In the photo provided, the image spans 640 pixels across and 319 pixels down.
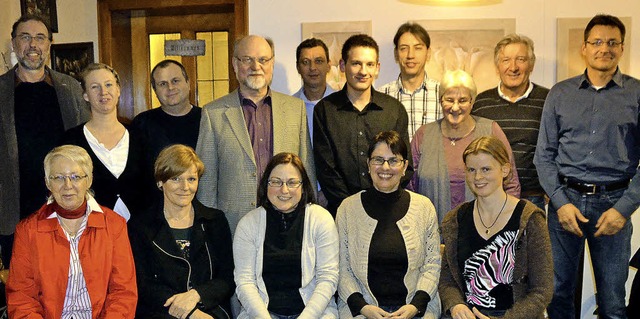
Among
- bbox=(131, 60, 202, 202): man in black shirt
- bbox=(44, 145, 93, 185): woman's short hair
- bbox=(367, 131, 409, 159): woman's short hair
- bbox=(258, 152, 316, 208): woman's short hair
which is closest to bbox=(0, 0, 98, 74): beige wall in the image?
bbox=(131, 60, 202, 202): man in black shirt

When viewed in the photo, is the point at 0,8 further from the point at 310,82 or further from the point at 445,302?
the point at 445,302

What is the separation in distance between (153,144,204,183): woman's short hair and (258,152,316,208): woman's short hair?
0.31m

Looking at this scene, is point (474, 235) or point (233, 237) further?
point (233, 237)

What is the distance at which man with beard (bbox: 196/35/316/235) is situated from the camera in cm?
328

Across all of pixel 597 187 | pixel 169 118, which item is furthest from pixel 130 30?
pixel 597 187

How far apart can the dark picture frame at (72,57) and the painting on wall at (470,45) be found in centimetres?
246

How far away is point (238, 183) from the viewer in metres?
→ 3.28

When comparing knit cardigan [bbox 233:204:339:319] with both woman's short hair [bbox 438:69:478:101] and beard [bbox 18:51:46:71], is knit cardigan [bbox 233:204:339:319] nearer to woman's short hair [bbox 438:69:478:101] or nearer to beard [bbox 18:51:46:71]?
woman's short hair [bbox 438:69:478:101]

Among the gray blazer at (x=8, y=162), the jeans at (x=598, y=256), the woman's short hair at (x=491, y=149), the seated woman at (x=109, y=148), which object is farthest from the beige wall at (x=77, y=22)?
the jeans at (x=598, y=256)

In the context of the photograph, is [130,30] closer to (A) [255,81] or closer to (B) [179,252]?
(A) [255,81]

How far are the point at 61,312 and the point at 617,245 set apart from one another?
2.66m

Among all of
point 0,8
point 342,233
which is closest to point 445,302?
point 342,233

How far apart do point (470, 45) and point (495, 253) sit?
1.95 meters

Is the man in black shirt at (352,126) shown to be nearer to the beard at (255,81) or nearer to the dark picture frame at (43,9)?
the beard at (255,81)
